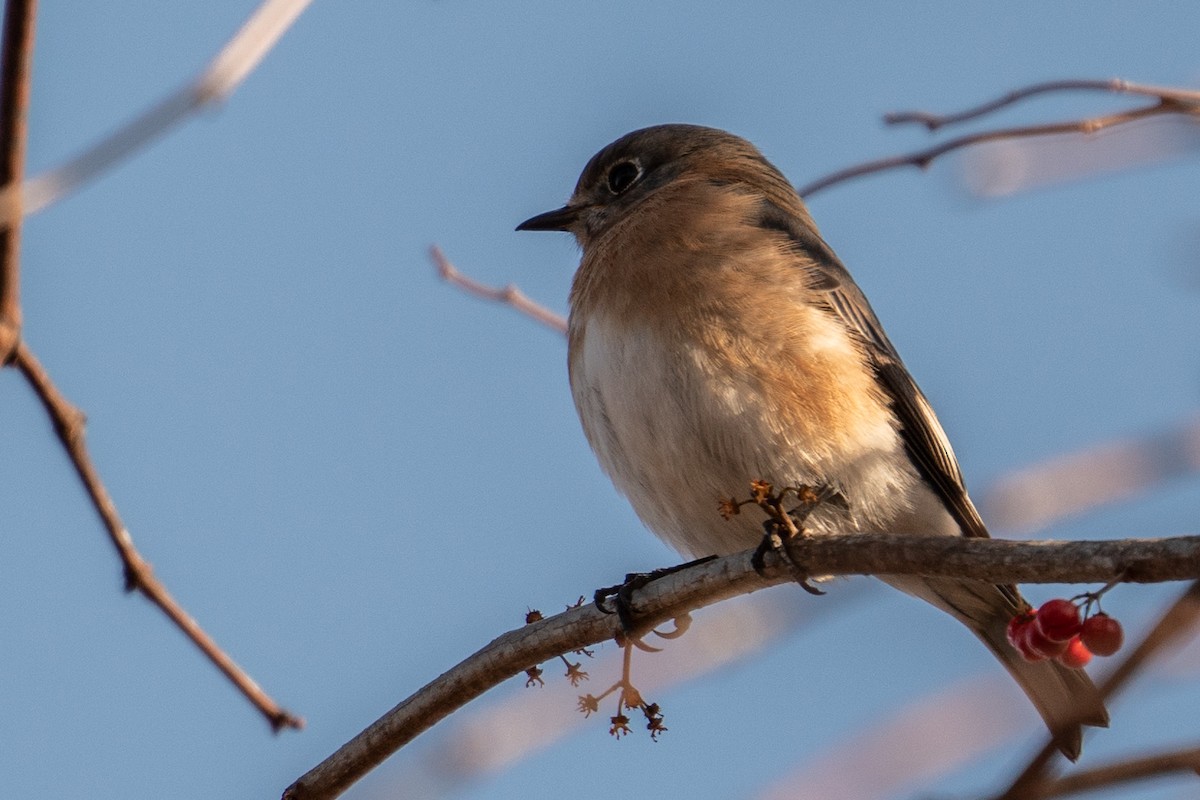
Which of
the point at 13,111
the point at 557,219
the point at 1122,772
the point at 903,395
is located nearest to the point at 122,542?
the point at 13,111

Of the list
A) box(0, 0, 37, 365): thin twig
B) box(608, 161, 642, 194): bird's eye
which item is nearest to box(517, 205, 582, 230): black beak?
box(608, 161, 642, 194): bird's eye

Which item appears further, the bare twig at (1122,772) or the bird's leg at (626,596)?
the bird's leg at (626,596)

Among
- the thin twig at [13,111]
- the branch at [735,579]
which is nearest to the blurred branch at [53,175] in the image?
the thin twig at [13,111]

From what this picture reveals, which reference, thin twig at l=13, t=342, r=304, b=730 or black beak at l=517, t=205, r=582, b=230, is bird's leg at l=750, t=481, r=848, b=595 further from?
black beak at l=517, t=205, r=582, b=230

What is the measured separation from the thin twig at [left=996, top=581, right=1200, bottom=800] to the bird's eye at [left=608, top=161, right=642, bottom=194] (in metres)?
7.01

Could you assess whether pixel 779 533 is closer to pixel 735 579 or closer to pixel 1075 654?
pixel 735 579

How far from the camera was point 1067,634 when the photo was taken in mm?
3857

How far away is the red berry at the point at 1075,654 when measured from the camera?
394cm

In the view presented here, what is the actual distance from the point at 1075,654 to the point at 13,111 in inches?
125

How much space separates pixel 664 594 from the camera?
187 inches

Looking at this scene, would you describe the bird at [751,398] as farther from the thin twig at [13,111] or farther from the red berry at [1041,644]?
the thin twig at [13,111]

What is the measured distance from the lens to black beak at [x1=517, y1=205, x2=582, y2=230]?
8180 millimetres

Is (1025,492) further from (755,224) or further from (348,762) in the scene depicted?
(755,224)

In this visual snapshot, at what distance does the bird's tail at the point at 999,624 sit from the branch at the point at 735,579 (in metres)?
1.50
